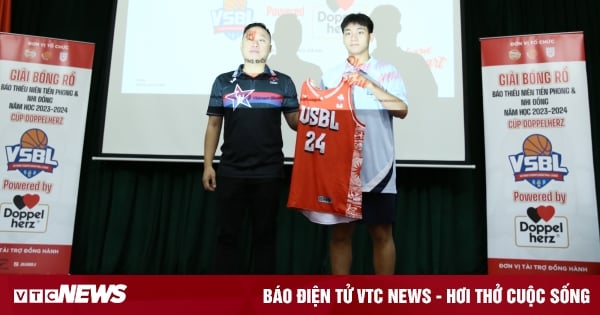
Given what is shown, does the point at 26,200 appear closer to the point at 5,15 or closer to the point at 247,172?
the point at 5,15

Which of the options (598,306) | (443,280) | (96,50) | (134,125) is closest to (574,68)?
(598,306)

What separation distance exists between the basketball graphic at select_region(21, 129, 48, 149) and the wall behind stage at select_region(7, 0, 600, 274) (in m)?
0.34

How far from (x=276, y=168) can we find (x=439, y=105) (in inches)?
42.4

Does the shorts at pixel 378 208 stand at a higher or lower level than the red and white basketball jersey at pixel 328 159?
lower

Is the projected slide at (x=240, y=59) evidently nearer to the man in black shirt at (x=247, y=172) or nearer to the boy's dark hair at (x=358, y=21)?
the boy's dark hair at (x=358, y=21)

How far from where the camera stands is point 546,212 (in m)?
2.55

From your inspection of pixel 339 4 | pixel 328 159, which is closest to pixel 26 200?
pixel 328 159

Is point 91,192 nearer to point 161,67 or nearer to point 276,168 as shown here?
point 161,67

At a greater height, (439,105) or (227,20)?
(227,20)

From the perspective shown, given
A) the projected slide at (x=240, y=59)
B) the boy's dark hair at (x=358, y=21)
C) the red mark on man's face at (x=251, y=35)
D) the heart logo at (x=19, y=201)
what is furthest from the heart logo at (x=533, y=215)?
the heart logo at (x=19, y=201)

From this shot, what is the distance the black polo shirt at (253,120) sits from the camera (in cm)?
212

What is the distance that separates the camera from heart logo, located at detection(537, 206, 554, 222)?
2548mm

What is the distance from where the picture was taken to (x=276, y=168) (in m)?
2.13

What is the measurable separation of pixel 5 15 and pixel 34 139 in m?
0.93
